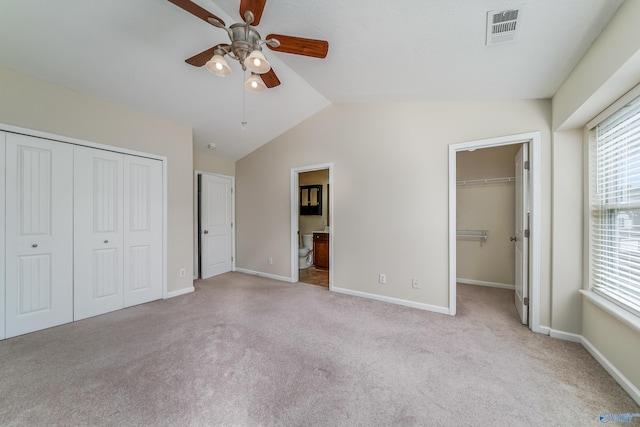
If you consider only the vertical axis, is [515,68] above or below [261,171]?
above

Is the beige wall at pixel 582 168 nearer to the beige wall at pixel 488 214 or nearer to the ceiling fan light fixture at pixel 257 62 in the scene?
the beige wall at pixel 488 214

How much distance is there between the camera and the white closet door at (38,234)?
2.27 m

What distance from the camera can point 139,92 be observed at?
275 centimetres

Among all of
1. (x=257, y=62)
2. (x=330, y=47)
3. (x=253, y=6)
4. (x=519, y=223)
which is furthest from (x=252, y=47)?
(x=519, y=223)

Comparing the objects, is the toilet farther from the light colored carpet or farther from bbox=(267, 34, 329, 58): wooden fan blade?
bbox=(267, 34, 329, 58): wooden fan blade

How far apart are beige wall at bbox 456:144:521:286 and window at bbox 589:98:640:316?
180 centimetres

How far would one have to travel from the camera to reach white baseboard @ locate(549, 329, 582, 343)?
2168 millimetres

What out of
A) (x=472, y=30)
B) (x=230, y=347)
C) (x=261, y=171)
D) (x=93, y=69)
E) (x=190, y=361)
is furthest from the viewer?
→ (x=261, y=171)

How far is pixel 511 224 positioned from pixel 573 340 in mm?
1971

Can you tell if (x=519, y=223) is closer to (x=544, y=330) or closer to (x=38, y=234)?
(x=544, y=330)

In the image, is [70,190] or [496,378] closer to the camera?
[496,378]

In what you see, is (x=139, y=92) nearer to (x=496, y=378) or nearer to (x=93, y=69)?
(x=93, y=69)

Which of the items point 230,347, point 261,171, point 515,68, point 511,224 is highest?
point 515,68

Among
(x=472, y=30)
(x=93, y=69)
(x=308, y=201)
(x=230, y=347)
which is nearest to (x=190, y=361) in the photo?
(x=230, y=347)
